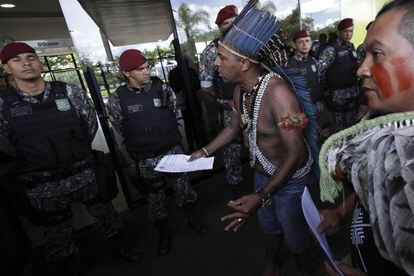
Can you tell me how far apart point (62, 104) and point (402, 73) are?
2237 mm

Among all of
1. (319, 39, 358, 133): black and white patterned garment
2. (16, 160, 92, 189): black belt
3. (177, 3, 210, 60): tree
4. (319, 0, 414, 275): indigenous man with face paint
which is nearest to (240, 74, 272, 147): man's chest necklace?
(319, 0, 414, 275): indigenous man with face paint

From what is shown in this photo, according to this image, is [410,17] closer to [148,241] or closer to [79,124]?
[79,124]

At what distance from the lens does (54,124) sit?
2.07 meters

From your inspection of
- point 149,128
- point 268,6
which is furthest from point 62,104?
point 268,6

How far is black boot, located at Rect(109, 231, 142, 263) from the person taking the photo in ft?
7.79

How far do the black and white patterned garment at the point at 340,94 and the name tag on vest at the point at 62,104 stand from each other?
3.45 m

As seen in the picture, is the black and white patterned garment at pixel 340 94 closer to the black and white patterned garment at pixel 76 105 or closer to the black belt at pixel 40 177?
the black and white patterned garment at pixel 76 105

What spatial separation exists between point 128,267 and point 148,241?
34cm

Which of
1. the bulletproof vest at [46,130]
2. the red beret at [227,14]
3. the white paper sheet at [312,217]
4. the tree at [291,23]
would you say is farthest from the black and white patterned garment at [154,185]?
the tree at [291,23]

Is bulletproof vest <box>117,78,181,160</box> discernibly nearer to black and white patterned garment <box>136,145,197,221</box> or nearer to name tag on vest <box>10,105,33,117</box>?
black and white patterned garment <box>136,145,197,221</box>

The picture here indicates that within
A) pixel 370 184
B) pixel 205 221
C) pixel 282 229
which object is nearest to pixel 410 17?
pixel 370 184

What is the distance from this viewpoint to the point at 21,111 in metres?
1.98

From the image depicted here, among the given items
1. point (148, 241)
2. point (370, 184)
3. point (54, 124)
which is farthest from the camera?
point (148, 241)

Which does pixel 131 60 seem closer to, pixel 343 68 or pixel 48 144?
pixel 48 144
